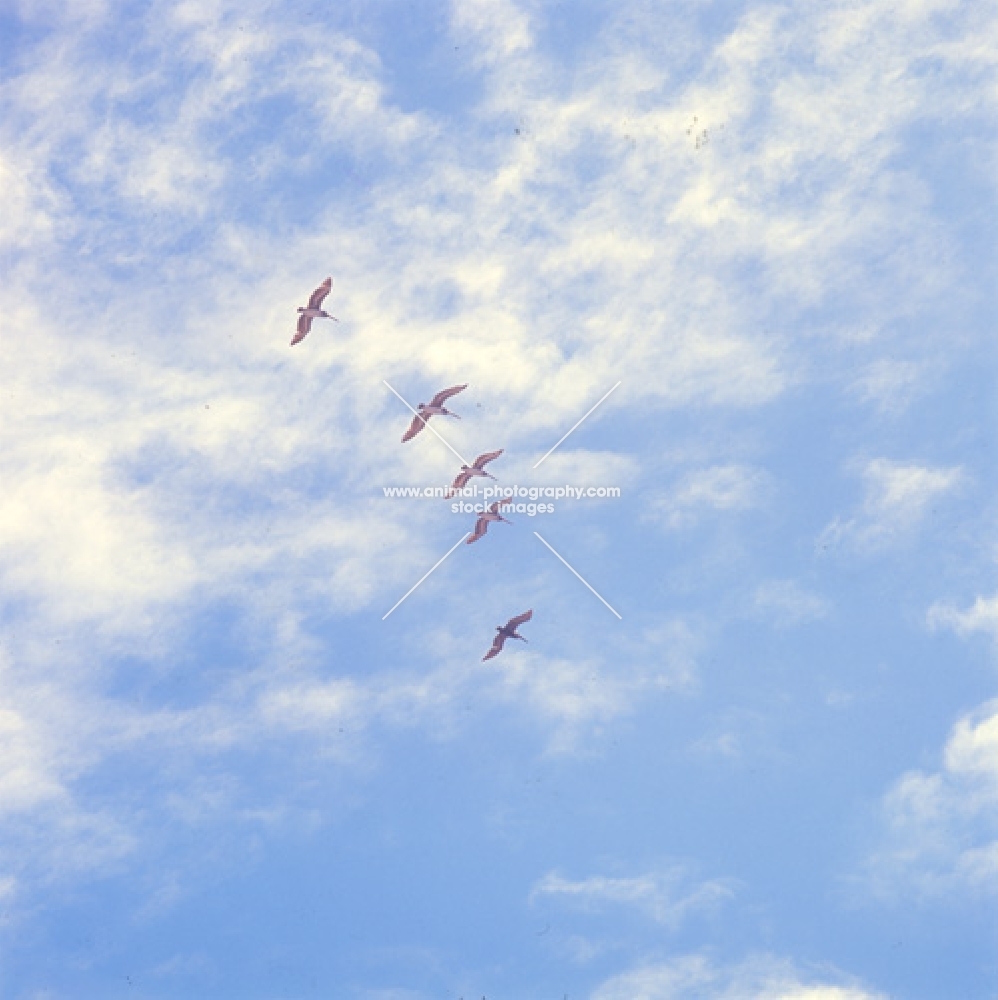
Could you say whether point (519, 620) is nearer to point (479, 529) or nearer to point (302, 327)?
point (479, 529)

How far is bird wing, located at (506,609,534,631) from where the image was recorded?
44000 mm

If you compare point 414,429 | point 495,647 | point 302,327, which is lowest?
point 495,647

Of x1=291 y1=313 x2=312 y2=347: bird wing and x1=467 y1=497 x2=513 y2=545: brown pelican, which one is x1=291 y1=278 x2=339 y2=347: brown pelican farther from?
x1=467 y1=497 x2=513 y2=545: brown pelican

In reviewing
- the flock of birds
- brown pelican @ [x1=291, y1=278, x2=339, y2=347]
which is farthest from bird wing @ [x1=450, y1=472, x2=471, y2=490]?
brown pelican @ [x1=291, y1=278, x2=339, y2=347]

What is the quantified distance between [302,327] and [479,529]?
10.3 meters

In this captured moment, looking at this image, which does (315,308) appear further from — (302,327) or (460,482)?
(460,482)

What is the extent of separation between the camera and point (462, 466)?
145 ft

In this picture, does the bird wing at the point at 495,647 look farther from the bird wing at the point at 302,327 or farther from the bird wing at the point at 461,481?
the bird wing at the point at 302,327

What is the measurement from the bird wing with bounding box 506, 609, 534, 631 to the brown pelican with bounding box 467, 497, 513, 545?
3373mm

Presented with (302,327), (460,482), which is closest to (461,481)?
(460,482)

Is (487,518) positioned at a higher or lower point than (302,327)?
lower

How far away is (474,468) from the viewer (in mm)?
43938

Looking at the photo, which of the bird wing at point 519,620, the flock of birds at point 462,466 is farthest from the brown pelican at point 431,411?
the bird wing at point 519,620

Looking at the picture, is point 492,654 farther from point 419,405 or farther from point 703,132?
point 703,132
